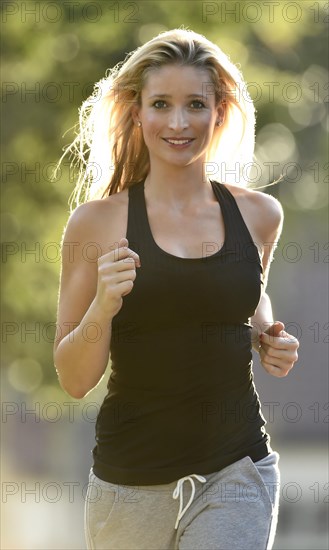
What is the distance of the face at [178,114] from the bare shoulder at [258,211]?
197 mm

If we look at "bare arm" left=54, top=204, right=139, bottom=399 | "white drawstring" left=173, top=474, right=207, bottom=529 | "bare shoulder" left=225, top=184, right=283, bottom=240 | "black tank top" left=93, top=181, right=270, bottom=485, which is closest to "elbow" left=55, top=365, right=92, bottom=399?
"bare arm" left=54, top=204, right=139, bottom=399

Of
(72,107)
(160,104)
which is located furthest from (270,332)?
(72,107)

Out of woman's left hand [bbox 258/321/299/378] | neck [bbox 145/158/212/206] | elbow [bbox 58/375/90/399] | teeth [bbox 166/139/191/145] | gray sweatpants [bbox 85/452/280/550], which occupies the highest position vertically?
teeth [bbox 166/139/191/145]

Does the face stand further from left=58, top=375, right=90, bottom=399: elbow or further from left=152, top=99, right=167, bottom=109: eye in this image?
left=58, top=375, right=90, bottom=399: elbow

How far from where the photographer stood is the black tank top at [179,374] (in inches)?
140

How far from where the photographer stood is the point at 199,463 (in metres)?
3.52

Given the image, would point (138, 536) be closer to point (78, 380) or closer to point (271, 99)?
point (78, 380)

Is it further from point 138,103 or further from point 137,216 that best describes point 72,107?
point 137,216

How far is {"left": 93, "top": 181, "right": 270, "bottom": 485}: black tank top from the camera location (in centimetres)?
355

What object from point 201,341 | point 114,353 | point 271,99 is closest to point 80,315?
point 114,353

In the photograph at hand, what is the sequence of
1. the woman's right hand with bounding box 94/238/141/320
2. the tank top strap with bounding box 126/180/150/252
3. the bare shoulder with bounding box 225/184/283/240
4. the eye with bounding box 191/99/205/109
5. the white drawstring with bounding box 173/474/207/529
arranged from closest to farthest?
the woman's right hand with bounding box 94/238/141/320
the white drawstring with bounding box 173/474/207/529
the tank top strap with bounding box 126/180/150/252
the eye with bounding box 191/99/205/109
the bare shoulder with bounding box 225/184/283/240

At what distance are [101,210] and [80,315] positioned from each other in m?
0.31

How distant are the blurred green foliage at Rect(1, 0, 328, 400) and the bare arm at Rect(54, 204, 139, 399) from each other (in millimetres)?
3831

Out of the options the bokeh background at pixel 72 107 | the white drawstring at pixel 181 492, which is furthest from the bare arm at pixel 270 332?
the bokeh background at pixel 72 107
